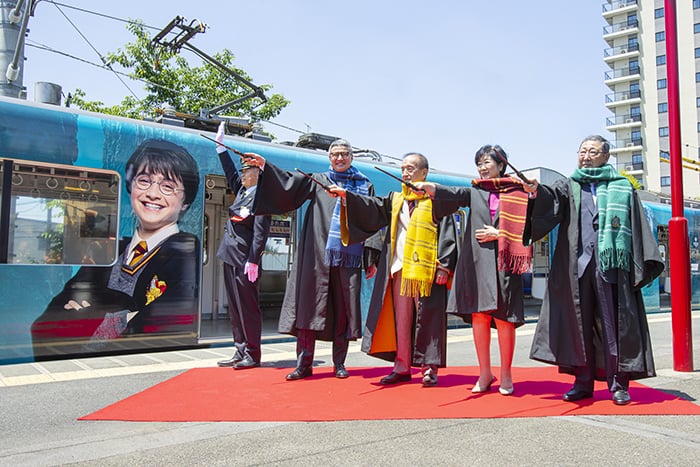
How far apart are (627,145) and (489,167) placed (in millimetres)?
60442

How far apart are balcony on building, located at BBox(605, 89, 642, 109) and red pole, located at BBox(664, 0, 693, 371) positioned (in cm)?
5881

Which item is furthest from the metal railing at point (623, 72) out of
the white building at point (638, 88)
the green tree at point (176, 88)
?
the green tree at point (176, 88)

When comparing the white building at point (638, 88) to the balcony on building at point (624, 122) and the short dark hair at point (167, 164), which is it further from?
the short dark hair at point (167, 164)

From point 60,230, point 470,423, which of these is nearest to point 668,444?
point 470,423

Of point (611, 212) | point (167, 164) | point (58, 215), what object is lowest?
point (611, 212)

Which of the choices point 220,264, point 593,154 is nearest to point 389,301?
point 593,154

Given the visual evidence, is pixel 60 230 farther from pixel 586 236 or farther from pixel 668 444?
pixel 668 444

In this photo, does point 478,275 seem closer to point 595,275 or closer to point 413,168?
point 595,275

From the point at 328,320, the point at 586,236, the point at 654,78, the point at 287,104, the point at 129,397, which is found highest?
the point at 654,78

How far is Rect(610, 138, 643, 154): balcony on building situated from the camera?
57694 mm

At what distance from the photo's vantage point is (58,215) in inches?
237

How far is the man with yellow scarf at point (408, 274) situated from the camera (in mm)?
4762

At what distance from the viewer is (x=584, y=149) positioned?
14.6 feet

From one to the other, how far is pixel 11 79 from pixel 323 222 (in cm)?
646
